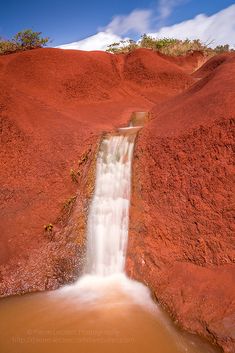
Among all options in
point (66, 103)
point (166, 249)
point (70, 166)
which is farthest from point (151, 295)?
point (66, 103)

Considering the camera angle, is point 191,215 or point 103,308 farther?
point 191,215

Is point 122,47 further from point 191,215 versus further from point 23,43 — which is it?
point 191,215

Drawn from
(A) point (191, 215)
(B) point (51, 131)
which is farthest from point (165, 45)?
(A) point (191, 215)

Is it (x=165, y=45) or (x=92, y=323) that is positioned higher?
(x=165, y=45)

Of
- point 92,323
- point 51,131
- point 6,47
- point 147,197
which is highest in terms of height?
point 6,47

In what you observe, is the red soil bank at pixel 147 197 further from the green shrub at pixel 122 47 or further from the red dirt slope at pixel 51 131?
the green shrub at pixel 122 47

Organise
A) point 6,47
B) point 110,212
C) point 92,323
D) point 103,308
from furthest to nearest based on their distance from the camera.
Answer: point 6,47, point 110,212, point 103,308, point 92,323

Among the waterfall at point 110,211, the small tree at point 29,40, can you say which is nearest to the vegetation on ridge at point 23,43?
the small tree at point 29,40

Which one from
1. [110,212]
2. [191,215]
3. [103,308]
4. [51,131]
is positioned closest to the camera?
[103,308]
